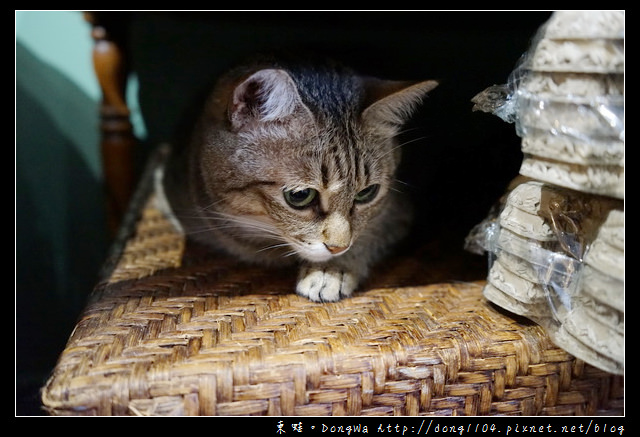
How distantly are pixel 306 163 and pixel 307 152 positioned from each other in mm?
19

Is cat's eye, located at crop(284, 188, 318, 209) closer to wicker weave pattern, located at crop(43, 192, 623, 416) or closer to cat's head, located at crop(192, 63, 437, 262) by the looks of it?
cat's head, located at crop(192, 63, 437, 262)

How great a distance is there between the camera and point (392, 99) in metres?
0.91

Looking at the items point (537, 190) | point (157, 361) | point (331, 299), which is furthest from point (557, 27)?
point (157, 361)

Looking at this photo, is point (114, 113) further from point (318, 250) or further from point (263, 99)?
point (318, 250)

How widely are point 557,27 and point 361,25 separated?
2.53ft

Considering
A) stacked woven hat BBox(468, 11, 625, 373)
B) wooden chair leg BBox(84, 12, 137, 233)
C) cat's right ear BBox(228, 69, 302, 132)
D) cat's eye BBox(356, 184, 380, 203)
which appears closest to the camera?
stacked woven hat BBox(468, 11, 625, 373)

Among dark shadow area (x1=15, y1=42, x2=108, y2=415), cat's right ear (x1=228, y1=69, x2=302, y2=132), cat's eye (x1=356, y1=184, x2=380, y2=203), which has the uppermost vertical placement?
cat's right ear (x1=228, y1=69, x2=302, y2=132)

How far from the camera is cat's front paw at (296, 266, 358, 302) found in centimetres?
91

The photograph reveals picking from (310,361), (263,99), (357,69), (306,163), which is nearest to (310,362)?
(310,361)

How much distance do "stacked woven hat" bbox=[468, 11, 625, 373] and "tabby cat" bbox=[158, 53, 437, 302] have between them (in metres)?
0.23

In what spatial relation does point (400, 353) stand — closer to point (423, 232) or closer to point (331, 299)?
point (331, 299)

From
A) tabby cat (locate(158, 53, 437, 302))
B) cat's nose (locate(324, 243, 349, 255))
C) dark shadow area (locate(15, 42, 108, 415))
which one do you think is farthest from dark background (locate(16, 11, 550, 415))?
cat's nose (locate(324, 243, 349, 255))

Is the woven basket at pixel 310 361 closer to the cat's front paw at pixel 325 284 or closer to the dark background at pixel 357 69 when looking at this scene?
the cat's front paw at pixel 325 284

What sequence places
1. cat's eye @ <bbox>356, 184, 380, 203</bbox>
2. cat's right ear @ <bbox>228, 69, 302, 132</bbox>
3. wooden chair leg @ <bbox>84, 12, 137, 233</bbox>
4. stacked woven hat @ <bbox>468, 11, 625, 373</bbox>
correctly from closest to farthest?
stacked woven hat @ <bbox>468, 11, 625, 373</bbox> < cat's right ear @ <bbox>228, 69, 302, 132</bbox> < cat's eye @ <bbox>356, 184, 380, 203</bbox> < wooden chair leg @ <bbox>84, 12, 137, 233</bbox>
